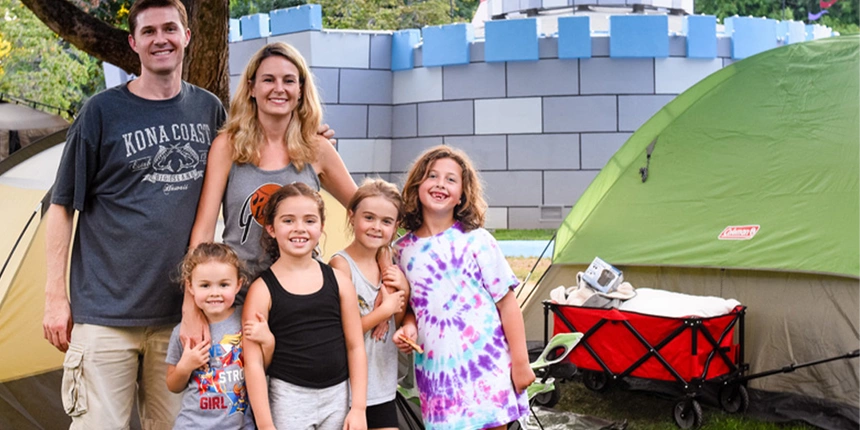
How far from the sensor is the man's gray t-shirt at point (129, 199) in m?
2.67

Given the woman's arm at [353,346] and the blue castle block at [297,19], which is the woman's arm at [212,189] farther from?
the blue castle block at [297,19]

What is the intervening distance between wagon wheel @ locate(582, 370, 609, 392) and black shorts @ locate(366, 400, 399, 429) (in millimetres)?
2326

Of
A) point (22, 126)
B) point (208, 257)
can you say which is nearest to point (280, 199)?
point (208, 257)

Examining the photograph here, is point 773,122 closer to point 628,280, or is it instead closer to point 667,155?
point 667,155

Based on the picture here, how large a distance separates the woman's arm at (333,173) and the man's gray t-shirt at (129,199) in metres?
0.36

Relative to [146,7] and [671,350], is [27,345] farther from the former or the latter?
[671,350]

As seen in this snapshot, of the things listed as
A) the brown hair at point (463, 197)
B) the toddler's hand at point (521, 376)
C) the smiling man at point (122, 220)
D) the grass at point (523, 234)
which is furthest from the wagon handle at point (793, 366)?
the grass at point (523, 234)

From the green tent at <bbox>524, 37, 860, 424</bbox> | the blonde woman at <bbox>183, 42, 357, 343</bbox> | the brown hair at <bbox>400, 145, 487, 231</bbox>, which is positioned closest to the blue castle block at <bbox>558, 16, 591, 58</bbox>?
the green tent at <bbox>524, 37, 860, 424</bbox>

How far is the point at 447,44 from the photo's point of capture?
11.6 metres

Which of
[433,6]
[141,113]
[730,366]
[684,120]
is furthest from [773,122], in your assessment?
[433,6]

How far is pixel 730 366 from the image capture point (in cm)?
460

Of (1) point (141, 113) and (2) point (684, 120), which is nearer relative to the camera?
(1) point (141, 113)

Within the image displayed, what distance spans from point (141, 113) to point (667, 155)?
3.51m

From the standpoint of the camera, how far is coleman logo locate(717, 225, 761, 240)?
489 centimetres
